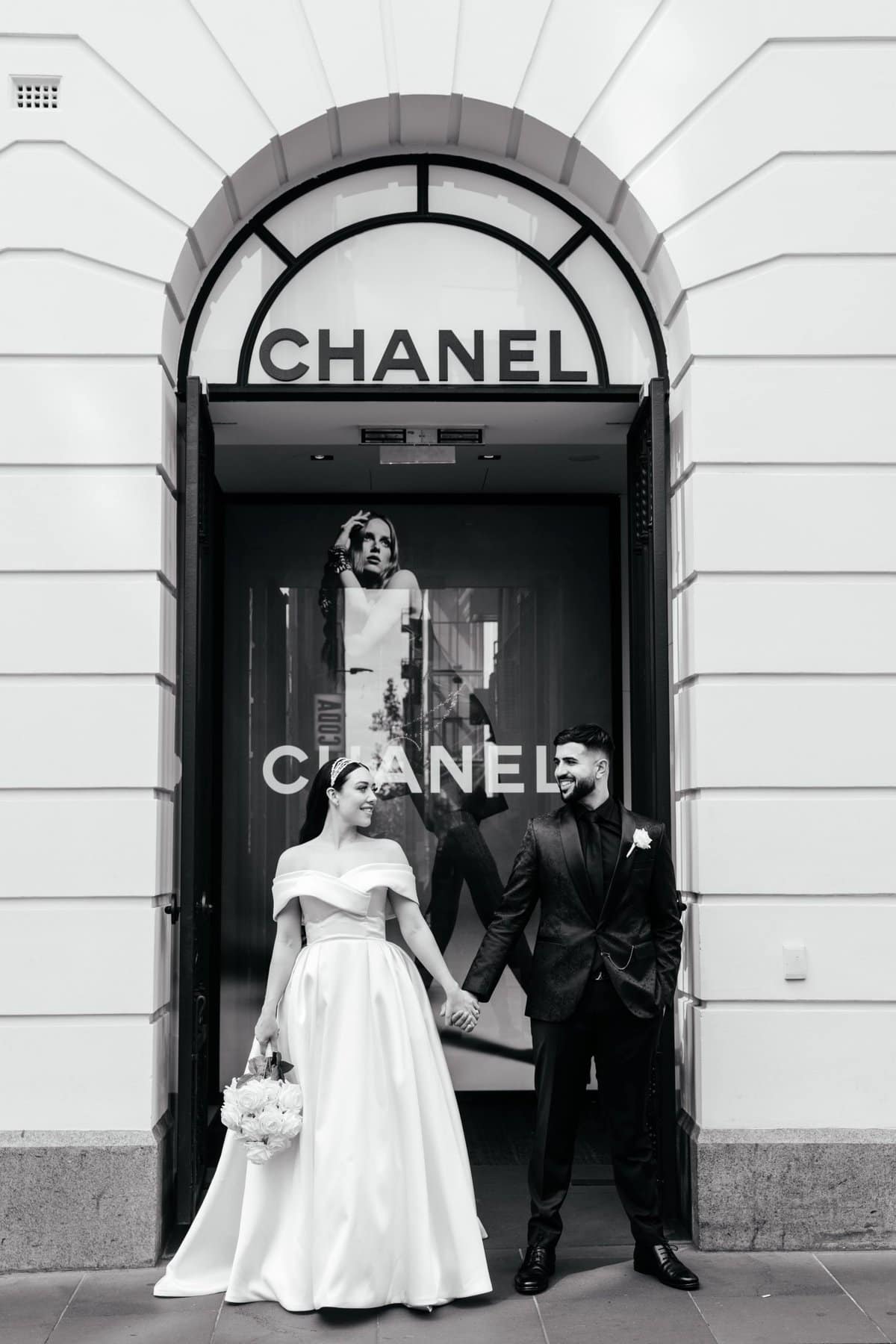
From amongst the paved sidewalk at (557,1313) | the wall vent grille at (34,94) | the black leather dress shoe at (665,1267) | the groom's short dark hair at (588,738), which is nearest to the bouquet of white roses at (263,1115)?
the paved sidewalk at (557,1313)

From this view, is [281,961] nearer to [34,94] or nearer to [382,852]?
[382,852]

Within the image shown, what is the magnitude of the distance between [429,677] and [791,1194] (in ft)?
13.5

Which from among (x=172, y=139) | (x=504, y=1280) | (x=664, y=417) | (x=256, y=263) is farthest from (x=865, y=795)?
(x=172, y=139)

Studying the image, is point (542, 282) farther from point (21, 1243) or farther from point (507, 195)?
point (21, 1243)

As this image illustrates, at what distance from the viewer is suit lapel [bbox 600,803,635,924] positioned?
5570 millimetres

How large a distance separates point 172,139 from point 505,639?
12.7ft

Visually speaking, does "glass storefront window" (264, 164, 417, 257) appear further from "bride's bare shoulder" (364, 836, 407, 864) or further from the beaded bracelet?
"bride's bare shoulder" (364, 836, 407, 864)

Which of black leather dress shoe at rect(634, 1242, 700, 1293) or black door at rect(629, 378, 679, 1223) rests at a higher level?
black door at rect(629, 378, 679, 1223)

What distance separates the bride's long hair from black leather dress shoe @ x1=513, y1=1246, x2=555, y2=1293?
1985 mm

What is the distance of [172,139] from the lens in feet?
20.9

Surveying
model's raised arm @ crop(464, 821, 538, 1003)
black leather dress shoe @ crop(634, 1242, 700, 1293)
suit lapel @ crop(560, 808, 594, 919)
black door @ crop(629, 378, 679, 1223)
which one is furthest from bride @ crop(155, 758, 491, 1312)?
black door @ crop(629, 378, 679, 1223)

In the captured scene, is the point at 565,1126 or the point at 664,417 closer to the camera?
the point at 565,1126

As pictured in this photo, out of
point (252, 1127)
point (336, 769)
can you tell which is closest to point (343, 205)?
point (336, 769)

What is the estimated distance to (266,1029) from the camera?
5535 mm
